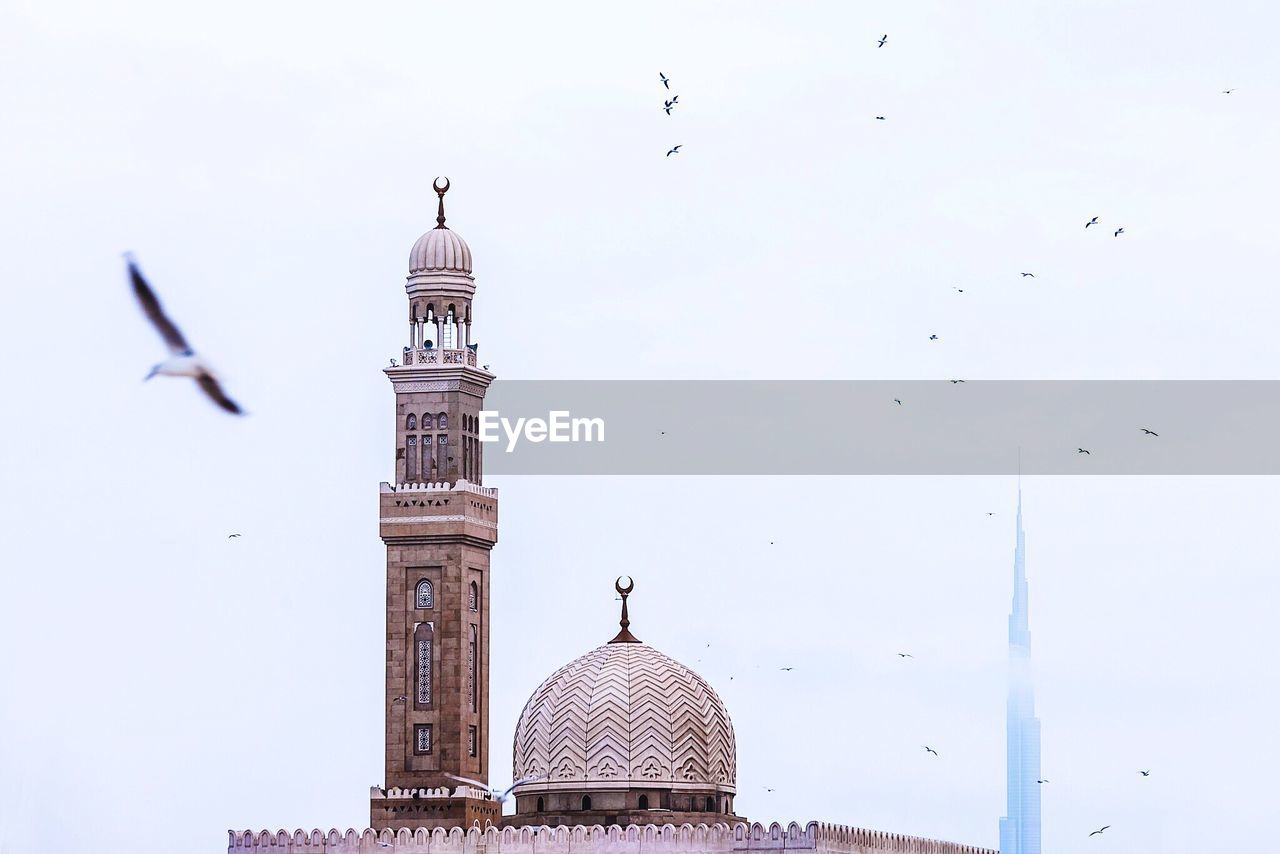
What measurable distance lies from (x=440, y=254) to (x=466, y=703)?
1276 centimetres

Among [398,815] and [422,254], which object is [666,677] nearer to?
[398,815]

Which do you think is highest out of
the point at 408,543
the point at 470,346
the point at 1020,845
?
the point at 470,346

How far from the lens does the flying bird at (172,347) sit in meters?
33.2

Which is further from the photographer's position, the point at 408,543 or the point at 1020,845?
the point at 1020,845

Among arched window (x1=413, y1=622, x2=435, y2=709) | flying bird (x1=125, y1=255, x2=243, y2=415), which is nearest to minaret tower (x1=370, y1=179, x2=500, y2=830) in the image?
arched window (x1=413, y1=622, x2=435, y2=709)

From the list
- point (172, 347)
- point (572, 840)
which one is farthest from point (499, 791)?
point (172, 347)

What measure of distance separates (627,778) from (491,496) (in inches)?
363

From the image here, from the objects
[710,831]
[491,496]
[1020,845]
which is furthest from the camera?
[1020,845]

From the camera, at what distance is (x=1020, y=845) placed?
16850 cm

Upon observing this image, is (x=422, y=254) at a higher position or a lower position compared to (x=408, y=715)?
higher

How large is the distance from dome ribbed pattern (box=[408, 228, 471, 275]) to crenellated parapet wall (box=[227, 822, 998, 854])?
16.0m

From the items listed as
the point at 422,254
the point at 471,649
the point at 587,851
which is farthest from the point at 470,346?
the point at 587,851

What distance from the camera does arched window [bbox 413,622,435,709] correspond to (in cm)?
8638

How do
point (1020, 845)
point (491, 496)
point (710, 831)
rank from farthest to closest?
point (1020, 845)
point (491, 496)
point (710, 831)
